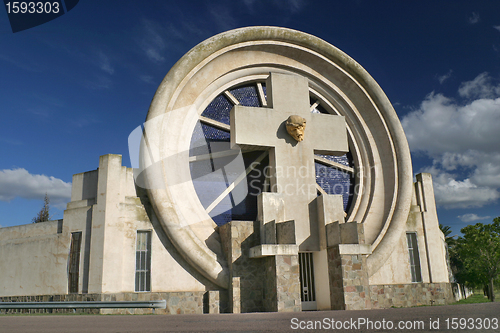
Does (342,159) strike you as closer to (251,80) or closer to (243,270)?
(251,80)

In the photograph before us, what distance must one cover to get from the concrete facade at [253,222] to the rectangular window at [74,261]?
115 mm

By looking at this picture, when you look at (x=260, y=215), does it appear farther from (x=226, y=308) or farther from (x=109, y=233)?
(x=109, y=233)

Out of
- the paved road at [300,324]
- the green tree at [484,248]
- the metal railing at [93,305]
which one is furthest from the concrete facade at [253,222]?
the green tree at [484,248]

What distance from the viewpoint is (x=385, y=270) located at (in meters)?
12.5

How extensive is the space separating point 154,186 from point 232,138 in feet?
8.34

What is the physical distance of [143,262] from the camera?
35.1ft

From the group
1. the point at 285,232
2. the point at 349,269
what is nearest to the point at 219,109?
the point at 285,232

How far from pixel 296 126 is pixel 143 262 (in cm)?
566

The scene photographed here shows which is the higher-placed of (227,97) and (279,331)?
(227,97)

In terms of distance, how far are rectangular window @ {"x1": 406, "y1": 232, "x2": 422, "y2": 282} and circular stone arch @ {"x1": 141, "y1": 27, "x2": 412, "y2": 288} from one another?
84 cm

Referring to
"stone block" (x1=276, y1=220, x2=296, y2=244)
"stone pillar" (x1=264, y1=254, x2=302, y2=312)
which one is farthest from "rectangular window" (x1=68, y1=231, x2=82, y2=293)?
"stone block" (x1=276, y1=220, x2=296, y2=244)

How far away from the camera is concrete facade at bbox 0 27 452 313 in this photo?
10.3m

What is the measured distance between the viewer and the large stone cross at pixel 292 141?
11.3 m

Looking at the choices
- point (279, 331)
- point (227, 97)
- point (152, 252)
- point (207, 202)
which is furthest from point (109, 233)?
point (279, 331)
